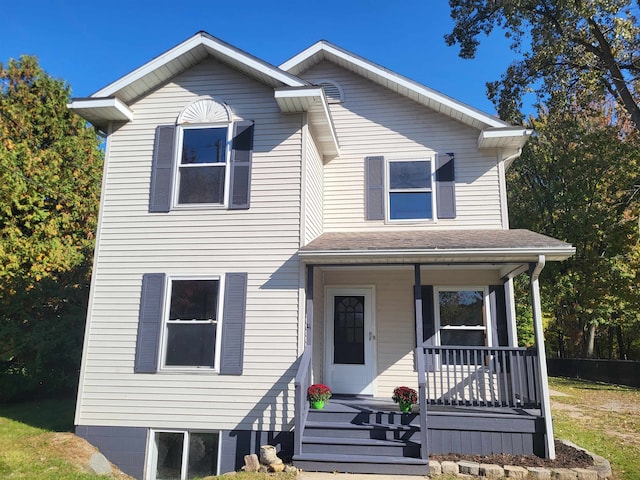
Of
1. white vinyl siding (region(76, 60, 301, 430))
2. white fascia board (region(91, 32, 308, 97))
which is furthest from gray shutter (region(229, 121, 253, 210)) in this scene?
white fascia board (region(91, 32, 308, 97))

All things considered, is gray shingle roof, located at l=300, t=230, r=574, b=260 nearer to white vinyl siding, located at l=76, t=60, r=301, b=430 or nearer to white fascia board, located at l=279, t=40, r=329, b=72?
white vinyl siding, located at l=76, t=60, r=301, b=430

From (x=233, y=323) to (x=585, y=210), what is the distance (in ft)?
63.3

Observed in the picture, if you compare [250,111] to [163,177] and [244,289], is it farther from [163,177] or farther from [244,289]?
[244,289]

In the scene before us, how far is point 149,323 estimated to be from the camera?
749 centimetres

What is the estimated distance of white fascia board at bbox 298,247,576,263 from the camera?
704 centimetres

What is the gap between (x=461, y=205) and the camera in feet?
30.1

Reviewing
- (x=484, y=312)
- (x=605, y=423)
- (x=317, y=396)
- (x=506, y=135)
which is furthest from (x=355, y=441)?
(x=605, y=423)

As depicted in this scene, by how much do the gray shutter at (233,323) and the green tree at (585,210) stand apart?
51.9ft

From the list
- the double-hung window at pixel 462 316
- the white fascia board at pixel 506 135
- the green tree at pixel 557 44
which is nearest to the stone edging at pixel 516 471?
the double-hung window at pixel 462 316

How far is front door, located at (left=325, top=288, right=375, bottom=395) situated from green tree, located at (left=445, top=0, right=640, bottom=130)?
1010cm

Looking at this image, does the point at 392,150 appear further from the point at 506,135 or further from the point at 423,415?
the point at 423,415

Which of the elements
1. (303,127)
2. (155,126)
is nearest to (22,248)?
(155,126)

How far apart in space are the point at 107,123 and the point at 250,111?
2741 millimetres

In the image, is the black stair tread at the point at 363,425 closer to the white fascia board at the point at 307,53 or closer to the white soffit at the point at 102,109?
the white soffit at the point at 102,109
